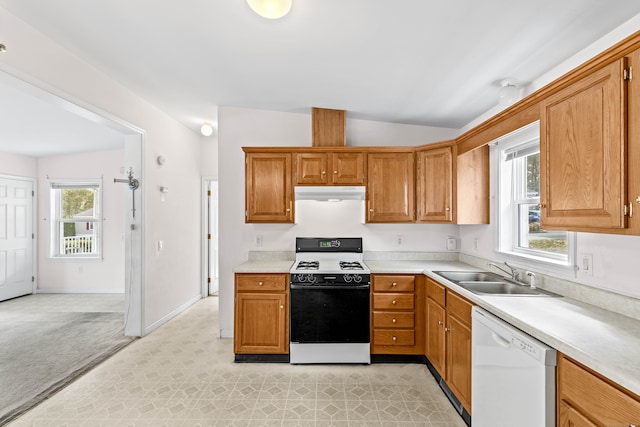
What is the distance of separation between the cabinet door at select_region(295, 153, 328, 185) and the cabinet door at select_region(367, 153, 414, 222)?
48cm

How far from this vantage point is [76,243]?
5.48 meters

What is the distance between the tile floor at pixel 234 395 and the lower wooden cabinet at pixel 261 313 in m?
0.18

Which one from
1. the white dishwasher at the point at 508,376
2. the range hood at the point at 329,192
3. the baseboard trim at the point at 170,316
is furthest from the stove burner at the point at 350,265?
the baseboard trim at the point at 170,316

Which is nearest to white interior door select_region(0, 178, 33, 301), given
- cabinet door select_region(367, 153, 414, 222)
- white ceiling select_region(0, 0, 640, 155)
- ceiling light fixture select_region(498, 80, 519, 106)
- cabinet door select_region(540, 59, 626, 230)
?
white ceiling select_region(0, 0, 640, 155)

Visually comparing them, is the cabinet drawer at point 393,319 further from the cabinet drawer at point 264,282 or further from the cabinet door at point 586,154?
the cabinet door at point 586,154

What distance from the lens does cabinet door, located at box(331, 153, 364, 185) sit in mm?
3156

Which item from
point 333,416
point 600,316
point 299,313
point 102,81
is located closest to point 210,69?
point 102,81

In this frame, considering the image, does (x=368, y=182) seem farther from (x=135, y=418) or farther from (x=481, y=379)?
(x=135, y=418)

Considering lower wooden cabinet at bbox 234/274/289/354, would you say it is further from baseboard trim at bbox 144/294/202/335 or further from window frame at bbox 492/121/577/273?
window frame at bbox 492/121/577/273

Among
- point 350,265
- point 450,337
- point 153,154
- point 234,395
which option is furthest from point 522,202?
point 153,154

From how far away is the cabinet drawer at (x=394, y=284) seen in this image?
2.82 m

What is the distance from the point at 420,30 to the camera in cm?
182

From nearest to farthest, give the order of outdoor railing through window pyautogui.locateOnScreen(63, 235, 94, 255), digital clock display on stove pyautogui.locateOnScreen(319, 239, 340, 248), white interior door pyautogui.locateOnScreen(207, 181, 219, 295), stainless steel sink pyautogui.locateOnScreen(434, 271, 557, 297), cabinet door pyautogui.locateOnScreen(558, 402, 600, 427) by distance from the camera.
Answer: cabinet door pyautogui.locateOnScreen(558, 402, 600, 427) → stainless steel sink pyautogui.locateOnScreen(434, 271, 557, 297) → digital clock display on stove pyautogui.locateOnScreen(319, 239, 340, 248) → white interior door pyautogui.locateOnScreen(207, 181, 219, 295) → outdoor railing through window pyautogui.locateOnScreen(63, 235, 94, 255)

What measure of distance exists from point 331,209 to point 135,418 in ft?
8.17
